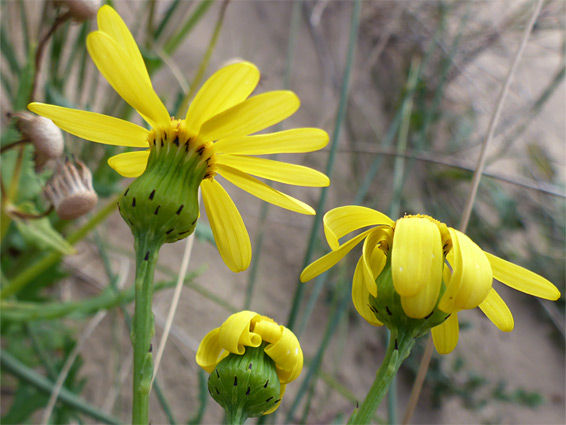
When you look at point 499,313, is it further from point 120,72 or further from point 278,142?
point 120,72

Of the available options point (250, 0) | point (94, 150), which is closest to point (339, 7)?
point (250, 0)

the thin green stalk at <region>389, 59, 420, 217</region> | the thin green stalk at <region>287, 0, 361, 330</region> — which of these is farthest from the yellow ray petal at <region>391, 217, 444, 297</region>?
the thin green stalk at <region>389, 59, 420, 217</region>

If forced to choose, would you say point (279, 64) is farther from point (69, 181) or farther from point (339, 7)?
point (69, 181)

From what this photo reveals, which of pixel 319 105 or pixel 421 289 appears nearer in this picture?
pixel 421 289

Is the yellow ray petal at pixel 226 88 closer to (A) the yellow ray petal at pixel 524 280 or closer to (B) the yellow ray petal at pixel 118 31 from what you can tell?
(B) the yellow ray petal at pixel 118 31

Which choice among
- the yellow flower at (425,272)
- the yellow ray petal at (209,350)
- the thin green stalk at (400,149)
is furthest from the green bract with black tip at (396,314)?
the thin green stalk at (400,149)

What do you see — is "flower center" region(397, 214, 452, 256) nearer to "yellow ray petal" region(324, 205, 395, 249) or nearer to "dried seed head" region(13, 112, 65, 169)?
"yellow ray petal" region(324, 205, 395, 249)

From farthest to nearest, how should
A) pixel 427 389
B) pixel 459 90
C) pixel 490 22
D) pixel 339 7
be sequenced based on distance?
pixel 459 90
pixel 339 7
pixel 490 22
pixel 427 389
